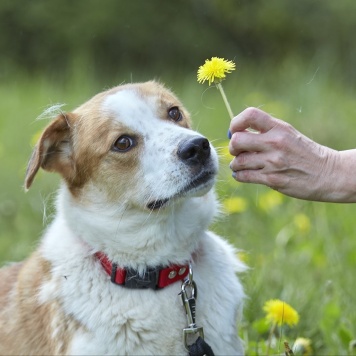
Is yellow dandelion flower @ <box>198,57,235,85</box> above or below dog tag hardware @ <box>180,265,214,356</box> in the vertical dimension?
above

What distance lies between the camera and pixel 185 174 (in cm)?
330

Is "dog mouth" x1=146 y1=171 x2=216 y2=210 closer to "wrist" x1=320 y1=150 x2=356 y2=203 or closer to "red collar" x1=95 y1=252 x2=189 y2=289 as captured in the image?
"red collar" x1=95 y1=252 x2=189 y2=289

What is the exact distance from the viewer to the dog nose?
10.7 feet

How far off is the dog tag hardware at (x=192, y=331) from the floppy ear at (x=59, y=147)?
0.75m

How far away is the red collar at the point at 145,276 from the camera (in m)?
3.54

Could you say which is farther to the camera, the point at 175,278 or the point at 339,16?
the point at 339,16

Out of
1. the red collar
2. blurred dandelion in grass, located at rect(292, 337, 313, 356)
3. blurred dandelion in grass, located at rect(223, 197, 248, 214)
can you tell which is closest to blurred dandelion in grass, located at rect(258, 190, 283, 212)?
blurred dandelion in grass, located at rect(223, 197, 248, 214)

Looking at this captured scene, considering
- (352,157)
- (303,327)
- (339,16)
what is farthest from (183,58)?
(352,157)

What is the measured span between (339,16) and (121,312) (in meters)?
12.5

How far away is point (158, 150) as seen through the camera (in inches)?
135

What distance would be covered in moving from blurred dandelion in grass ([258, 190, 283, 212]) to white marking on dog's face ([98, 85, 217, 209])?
2.04m

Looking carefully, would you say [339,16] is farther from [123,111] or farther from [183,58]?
[123,111]

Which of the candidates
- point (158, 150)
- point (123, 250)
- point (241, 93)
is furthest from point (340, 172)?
point (241, 93)

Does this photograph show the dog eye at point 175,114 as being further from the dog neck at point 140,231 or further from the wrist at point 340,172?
the wrist at point 340,172
